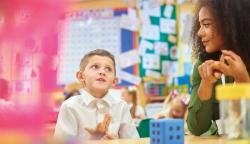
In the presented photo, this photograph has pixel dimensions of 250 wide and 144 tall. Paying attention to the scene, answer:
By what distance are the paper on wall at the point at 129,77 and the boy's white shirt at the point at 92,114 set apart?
2485mm

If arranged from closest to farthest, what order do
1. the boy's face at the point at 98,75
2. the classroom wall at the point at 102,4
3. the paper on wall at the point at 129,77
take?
the boy's face at the point at 98,75 < the paper on wall at the point at 129,77 < the classroom wall at the point at 102,4

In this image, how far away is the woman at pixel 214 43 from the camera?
104cm

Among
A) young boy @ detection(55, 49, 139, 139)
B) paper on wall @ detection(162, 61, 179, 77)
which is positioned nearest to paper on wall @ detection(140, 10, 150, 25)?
paper on wall @ detection(162, 61, 179, 77)

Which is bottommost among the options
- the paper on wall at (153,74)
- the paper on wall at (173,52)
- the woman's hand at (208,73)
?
the paper on wall at (153,74)

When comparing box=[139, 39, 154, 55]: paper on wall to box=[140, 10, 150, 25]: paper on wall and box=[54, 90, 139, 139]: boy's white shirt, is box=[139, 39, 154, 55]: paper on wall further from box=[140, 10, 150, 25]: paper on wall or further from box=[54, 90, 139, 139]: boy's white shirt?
box=[54, 90, 139, 139]: boy's white shirt

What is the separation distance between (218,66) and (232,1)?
29 centimetres

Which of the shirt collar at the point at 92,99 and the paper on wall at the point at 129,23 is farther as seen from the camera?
the paper on wall at the point at 129,23

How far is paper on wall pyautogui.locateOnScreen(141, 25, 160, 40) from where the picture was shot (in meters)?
3.85

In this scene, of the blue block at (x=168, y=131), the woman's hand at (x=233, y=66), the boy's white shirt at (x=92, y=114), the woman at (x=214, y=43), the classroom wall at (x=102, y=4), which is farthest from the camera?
the classroom wall at (x=102, y=4)

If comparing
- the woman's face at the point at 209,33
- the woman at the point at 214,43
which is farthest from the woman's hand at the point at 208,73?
the woman's face at the point at 209,33

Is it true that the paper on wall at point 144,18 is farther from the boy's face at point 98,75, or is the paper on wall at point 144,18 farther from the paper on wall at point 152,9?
the boy's face at point 98,75

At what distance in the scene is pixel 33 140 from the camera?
23 cm

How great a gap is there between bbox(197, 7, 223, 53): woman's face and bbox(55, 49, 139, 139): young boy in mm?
350

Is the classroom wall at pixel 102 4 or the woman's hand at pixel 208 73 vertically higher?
the classroom wall at pixel 102 4
